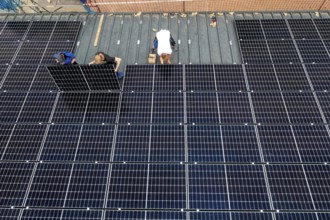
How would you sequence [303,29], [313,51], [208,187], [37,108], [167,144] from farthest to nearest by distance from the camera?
1. [303,29]
2. [313,51]
3. [37,108]
4. [167,144]
5. [208,187]

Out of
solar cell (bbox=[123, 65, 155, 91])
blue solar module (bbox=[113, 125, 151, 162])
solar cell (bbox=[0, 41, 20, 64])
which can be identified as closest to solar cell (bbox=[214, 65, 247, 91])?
solar cell (bbox=[123, 65, 155, 91])

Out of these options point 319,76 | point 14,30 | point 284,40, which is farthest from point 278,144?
point 14,30

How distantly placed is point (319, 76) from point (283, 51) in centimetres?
261

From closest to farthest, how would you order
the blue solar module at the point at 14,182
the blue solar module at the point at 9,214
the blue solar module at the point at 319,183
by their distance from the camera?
1. the blue solar module at the point at 319,183
2. the blue solar module at the point at 9,214
3. the blue solar module at the point at 14,182

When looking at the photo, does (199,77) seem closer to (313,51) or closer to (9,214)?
(313,51)

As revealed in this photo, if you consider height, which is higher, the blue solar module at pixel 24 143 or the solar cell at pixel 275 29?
the solar cell at pixel 275 29

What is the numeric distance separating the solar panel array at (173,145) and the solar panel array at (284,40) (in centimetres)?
84

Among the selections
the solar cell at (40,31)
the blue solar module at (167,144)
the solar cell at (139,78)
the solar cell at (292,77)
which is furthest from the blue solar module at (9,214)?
the solar cell at (292,77)

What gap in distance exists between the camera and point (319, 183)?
1135 centimetres

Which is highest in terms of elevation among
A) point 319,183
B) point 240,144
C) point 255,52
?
point 255,52

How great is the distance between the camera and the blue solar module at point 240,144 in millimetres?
12094

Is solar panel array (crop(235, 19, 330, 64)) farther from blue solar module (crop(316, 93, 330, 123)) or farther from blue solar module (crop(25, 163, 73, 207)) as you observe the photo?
blue solar module (crop(25, 163, 73, 207))

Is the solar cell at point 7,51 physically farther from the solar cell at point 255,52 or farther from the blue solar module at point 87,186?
the solar cell at point 255,52

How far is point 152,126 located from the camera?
13.0m
